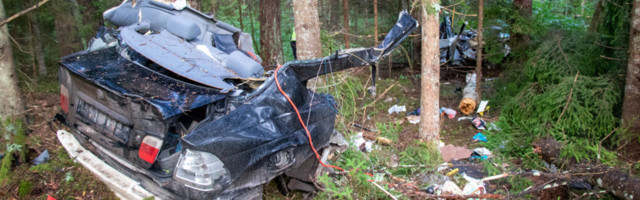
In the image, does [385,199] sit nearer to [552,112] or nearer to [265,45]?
[552,112]

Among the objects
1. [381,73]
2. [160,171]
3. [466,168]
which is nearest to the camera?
[160,171]

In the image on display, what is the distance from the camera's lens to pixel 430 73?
16.8 feet

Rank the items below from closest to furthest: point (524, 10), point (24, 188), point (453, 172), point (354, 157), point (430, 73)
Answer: point (24, 188) < point (453, 172) < point (354, 157) < point (430, 73) < point (524, 10)

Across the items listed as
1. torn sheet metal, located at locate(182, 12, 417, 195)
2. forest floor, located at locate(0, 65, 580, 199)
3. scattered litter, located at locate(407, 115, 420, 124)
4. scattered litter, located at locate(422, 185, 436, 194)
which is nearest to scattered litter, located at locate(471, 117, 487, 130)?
forest floor, located at locate(0, 65, 580, 199)

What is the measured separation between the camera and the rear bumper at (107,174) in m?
3.27

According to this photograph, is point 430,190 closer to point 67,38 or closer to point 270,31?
point 270,31

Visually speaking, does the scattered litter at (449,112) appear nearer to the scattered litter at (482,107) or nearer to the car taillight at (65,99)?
the scattered litter at (482,107)

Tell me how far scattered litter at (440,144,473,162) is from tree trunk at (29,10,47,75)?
8.74m

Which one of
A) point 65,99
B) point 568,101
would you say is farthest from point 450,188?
point 65,99

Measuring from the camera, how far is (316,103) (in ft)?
13.4

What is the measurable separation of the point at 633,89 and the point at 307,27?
14.1 ft

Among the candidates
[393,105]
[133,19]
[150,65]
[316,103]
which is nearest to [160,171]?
[150,65]

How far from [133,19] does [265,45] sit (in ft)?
13.3

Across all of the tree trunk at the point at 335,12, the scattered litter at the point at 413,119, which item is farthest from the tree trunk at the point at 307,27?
the tree trunk at the point at 335,12
